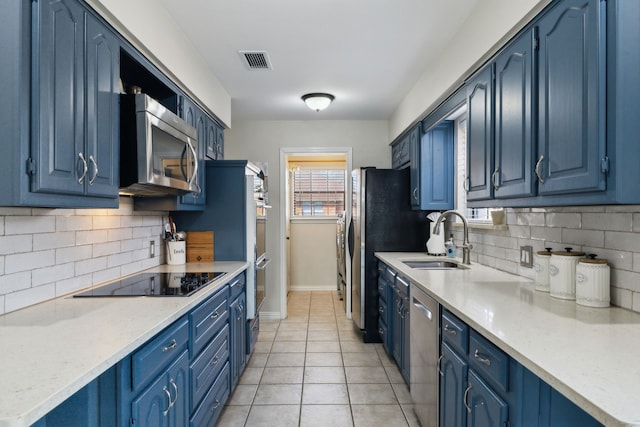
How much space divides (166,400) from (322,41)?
2345mm

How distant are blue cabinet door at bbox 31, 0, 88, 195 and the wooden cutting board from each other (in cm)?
175

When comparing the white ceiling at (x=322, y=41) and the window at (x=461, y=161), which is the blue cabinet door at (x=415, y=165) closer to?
the window at (x=461, y=161)

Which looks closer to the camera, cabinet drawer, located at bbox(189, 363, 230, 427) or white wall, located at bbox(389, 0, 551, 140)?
white wall, located at bbox(389, 0, 551, 140)

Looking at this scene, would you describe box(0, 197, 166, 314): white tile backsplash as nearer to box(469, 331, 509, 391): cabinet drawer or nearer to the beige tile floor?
the beige tile floor

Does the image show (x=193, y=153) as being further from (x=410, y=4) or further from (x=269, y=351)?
(x=269, y=351)

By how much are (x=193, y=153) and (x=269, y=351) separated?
6.90 ft

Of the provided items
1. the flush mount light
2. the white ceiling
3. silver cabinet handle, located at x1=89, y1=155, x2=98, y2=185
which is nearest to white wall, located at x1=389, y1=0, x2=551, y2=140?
the white ceiling

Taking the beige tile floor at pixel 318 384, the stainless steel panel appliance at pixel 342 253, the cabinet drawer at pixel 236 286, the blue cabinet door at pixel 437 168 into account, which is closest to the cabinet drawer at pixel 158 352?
the cabinet drawer at pixel 236 286

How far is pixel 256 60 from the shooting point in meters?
2.89

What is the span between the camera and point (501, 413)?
126cm

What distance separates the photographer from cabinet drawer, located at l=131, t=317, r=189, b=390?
1.26m

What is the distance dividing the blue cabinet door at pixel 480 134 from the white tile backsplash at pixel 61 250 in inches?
86.6

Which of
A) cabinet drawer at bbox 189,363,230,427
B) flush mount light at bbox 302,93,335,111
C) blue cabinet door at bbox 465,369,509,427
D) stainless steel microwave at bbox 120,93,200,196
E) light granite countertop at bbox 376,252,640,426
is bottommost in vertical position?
cabinet drawer at bbox 189,363,230,427

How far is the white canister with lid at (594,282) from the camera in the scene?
152cm
